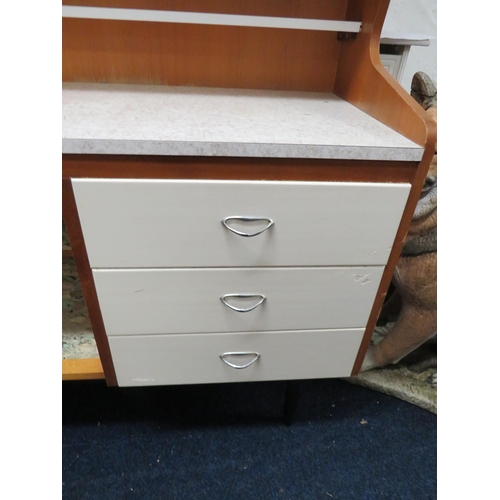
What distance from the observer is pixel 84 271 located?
2.08ft

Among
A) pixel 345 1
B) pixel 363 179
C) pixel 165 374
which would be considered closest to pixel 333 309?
pixel 363 179

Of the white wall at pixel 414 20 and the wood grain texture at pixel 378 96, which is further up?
the white wall at pixel 414 20

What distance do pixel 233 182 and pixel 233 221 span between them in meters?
0.07

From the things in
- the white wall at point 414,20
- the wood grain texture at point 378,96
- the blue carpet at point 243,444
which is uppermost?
the white wall at point 414,20

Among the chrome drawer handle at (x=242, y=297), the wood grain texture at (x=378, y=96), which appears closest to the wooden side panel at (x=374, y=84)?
the wood grain texture at (x=378, y=96)

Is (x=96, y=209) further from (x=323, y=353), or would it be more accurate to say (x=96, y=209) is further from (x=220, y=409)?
(x=220, y=409)

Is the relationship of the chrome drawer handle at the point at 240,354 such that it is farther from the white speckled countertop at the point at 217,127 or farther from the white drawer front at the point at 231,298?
the white speckled countertop at the point at 217,127

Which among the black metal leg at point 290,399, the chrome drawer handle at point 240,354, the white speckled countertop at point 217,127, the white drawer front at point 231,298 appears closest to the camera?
the white speckled countertop at point 217,127

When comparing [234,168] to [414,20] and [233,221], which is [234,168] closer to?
[233,221]

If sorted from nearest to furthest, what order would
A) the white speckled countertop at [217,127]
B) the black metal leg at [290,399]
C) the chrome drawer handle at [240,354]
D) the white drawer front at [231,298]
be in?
the white speckled countertop at [217,127] → the white drawer front at [231,298] → the chrome drawer handle at [240,354] → the black metal leg at [290,399]

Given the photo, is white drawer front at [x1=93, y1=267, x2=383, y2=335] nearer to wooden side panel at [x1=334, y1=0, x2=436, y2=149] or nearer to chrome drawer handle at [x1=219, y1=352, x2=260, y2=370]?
chrome drawer handle at [x1=219, y1=352, x2=260, y2=370]

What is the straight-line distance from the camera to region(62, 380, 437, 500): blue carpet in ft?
2.83

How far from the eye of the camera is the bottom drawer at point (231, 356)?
74 centimetres

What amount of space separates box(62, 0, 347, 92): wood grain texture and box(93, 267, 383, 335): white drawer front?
1.57 ft
